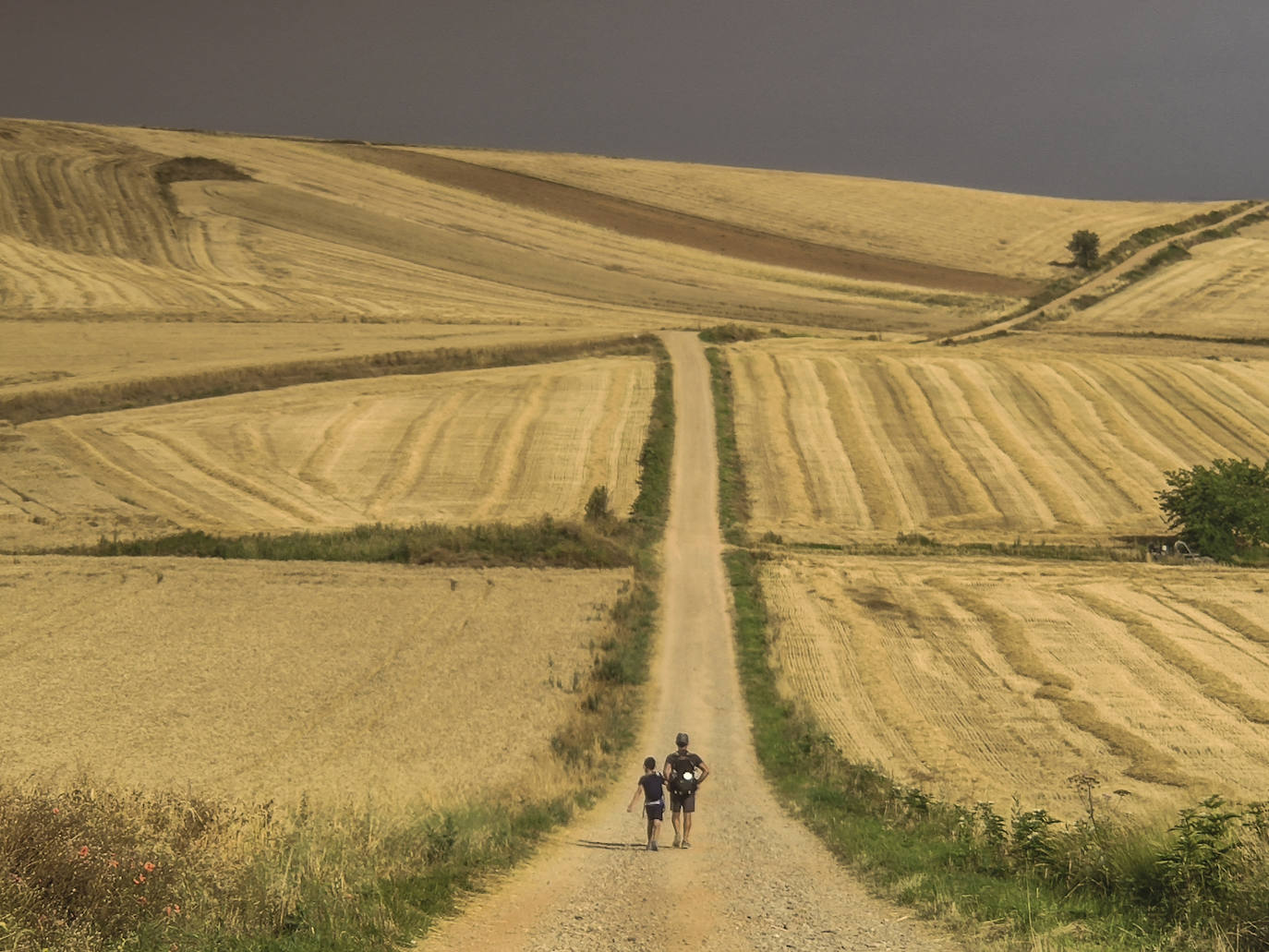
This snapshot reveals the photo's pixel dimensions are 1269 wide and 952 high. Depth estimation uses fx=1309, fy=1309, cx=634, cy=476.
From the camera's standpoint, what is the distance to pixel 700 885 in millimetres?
13539

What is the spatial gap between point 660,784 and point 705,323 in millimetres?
55683

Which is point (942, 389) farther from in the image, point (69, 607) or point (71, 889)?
point (71, 889)

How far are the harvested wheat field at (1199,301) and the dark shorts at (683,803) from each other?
58.5 metres

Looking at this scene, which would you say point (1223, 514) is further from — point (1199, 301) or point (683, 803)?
point (1199, 301)

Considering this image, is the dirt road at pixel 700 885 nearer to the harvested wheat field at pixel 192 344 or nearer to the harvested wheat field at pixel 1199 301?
the harvested wheat field at pixel 192 344

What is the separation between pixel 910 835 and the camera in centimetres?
1549

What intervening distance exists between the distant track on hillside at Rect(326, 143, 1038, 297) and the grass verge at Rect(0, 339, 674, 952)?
76.4m

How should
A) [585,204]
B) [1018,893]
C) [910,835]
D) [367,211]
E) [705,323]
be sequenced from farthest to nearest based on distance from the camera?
[585,204]
[367,211]
[705,323]
[910,835]
[1018,893]

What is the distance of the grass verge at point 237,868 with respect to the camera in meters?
9.73

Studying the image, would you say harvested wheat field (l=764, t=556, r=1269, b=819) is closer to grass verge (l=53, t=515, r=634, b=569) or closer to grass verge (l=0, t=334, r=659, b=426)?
grass verge (l=53, t=515, r=634, b=569)

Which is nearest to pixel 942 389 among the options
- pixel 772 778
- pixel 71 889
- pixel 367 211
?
pixel 772 778

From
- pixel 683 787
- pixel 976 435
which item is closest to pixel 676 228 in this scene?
pixel 976 435

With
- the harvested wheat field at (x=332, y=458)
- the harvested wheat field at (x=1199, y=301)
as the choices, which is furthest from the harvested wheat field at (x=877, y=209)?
the harvested wheat field at (x=332, y=458)

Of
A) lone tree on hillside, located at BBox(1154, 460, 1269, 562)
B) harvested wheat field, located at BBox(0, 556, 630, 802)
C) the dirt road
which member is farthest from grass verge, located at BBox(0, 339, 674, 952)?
lone tree on hillside, located at BBox(1154, 460, 1269, 562)
